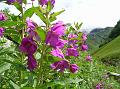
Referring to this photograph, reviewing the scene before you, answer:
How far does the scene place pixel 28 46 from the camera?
3250 mm

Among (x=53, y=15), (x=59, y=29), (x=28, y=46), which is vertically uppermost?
(x=53, y=15)

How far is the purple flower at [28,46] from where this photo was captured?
323 cm

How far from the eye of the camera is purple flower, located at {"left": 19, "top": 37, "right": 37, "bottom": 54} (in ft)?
10.6

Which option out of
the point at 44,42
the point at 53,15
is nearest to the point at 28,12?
the point at 53,15

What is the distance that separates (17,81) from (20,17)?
72cm

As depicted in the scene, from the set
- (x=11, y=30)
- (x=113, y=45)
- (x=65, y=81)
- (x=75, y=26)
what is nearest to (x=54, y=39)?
(x=65, y=81)

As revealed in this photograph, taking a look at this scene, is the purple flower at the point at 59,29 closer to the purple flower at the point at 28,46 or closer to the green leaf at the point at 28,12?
the purple flower at the point at 28,46

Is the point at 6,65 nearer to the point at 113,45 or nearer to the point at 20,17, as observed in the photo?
the point at 20,17

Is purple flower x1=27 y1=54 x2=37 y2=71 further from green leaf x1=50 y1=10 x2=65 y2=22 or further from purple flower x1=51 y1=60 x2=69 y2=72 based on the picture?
green leaf x1=50 y1=10 x2=65 y2=22

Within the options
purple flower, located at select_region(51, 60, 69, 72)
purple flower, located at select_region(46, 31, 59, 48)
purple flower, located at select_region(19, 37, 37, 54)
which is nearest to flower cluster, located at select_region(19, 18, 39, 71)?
purple flower, located at select_region(19, 37, 37, 54)

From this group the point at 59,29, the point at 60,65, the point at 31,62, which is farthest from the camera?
the point at 60,65

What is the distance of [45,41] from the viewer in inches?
129

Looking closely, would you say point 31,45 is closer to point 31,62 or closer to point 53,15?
point 31,62

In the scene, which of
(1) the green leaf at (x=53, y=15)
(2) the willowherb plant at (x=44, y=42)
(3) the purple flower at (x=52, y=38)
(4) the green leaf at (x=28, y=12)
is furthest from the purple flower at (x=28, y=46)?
(4) the green leaf at (x=28, y=12)
